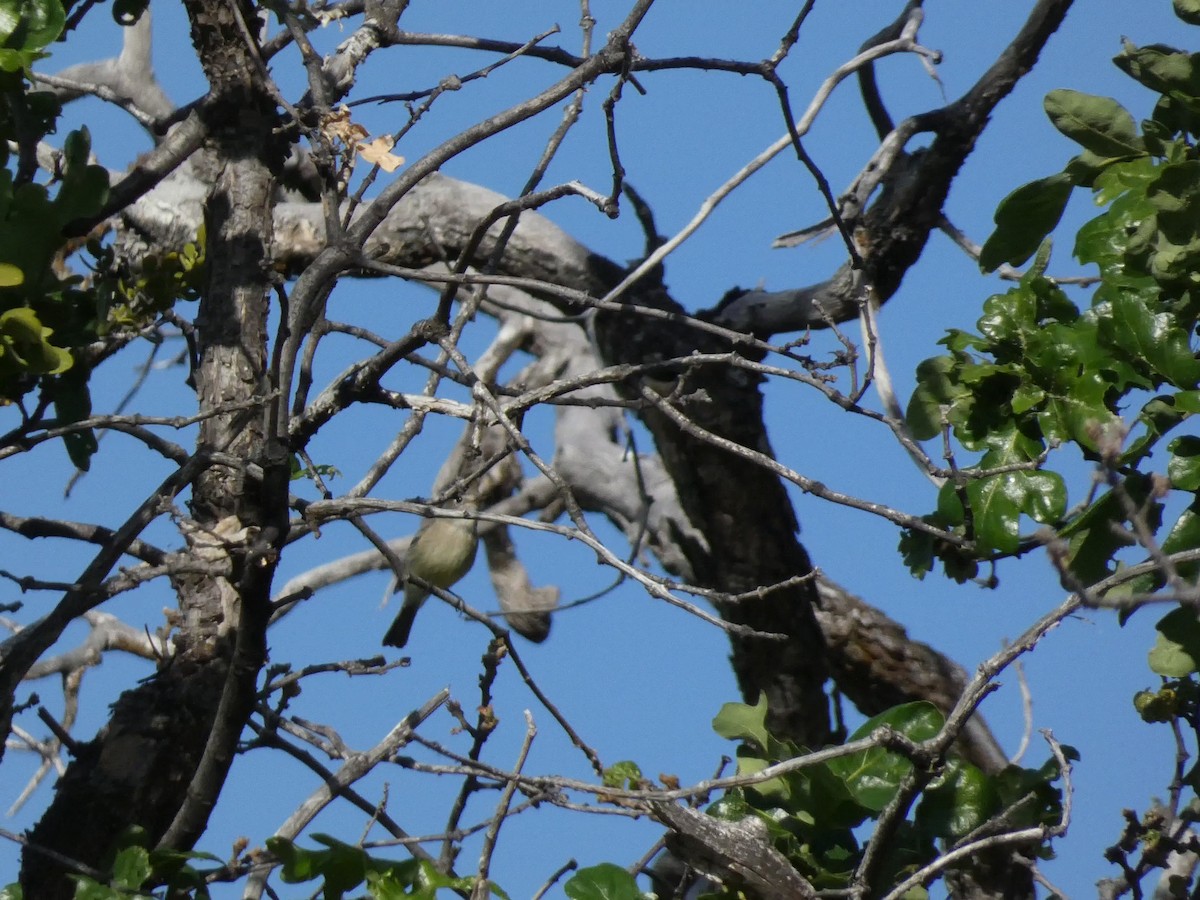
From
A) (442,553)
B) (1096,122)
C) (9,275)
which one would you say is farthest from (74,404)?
(442,553)

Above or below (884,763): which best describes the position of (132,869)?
below

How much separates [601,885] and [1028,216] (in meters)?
0.96

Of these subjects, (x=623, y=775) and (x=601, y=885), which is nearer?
(x=601, y=885)

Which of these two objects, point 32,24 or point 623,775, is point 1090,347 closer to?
point 623,775

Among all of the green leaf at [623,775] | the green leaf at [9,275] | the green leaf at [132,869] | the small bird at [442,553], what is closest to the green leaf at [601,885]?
the green leaf at [623,775]

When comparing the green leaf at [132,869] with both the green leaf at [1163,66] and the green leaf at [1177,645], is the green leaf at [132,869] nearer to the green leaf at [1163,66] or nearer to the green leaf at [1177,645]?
the green leaf at [1177,645]

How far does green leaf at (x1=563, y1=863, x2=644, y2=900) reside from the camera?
132cm

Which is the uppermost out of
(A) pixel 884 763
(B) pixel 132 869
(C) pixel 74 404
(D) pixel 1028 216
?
(D) pixel 1028 216

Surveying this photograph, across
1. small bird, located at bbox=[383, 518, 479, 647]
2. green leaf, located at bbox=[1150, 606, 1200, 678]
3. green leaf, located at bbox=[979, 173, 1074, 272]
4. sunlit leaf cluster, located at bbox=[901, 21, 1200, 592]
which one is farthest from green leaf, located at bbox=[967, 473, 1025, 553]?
small bird, located at bbox=[383, 518, 479, 647]

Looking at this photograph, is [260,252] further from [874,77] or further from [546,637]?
[546,637]

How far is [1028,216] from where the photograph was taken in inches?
65.9

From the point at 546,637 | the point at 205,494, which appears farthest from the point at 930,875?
the point at 546,637

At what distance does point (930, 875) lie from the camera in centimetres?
127

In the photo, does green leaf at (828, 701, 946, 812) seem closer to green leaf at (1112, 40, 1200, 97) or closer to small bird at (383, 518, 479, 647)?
green leaf at (1112, 40, 1200, 97)
